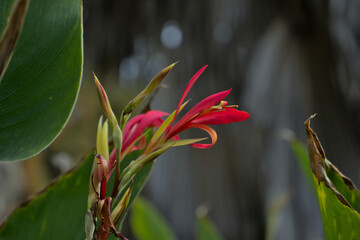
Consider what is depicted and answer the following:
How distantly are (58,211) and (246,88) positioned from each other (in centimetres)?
201

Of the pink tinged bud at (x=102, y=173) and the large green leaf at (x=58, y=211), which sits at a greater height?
the pink tinged bud at (x=102, y=173)

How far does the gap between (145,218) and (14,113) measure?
0.56m

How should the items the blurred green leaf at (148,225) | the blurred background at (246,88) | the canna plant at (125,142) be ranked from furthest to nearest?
the blurred background at (246,88) → the blurred green leaf at (148,225) → the canna plant at (125,142)

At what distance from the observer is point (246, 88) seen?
89.7 inches

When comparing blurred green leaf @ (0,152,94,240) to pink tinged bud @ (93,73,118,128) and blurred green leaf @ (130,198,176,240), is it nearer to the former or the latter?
pink tinged bud @ (93,73,118,128)

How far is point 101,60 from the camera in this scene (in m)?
2.65

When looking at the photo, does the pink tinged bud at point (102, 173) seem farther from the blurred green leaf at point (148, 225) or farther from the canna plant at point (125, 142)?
the blurred green leaf at point (148, 225)

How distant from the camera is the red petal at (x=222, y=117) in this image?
25 centimetres

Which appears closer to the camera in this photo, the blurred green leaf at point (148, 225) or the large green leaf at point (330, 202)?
the large green leaf at point (330, 202)

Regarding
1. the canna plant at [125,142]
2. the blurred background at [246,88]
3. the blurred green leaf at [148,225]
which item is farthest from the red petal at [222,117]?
the blurred background at [246,88]

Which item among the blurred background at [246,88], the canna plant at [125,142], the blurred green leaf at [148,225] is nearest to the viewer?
the canna plant at [125,142]

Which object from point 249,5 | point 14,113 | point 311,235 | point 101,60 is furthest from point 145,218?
point 101,60

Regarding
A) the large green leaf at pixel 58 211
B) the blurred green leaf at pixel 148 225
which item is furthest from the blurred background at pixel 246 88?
the large green leaf at pixel 58 211

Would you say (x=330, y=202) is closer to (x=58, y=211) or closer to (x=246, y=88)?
(x=58, y=211)
